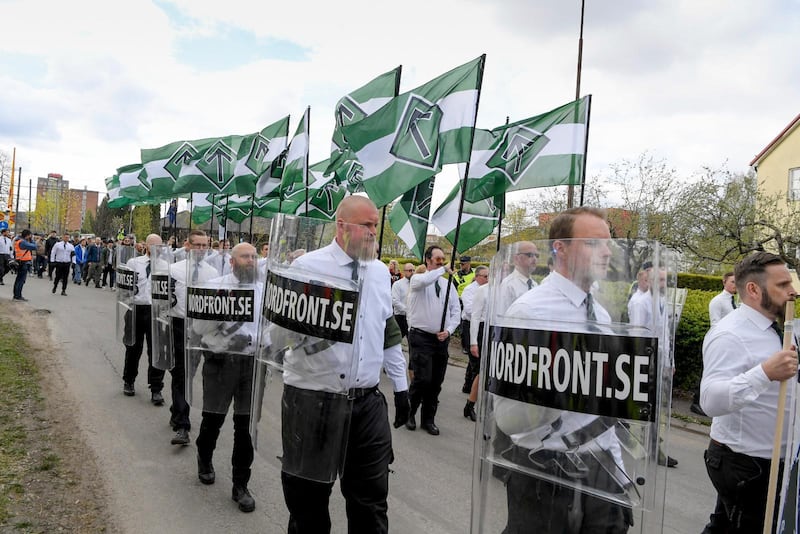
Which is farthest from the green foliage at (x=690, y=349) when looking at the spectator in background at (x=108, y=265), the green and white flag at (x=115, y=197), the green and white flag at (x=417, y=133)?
the spectator in background at (x=108, y=265)

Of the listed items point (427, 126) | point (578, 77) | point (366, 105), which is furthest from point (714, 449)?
point (578, 77)

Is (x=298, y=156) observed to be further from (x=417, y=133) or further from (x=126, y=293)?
A: (x=126, y=293)

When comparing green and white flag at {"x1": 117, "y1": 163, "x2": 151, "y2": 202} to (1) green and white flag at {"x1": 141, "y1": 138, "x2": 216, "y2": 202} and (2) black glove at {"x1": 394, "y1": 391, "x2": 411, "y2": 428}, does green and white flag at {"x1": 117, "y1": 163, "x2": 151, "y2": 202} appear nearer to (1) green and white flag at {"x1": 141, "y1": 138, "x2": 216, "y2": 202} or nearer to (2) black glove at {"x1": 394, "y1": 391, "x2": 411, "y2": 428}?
(1) green and white flag at {"x1": 141, "y1": 138, "x2": 216, "y2": 202}

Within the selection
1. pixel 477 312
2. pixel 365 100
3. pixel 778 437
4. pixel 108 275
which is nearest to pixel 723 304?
pixel 477 312

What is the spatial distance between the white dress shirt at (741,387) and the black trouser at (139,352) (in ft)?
18.9

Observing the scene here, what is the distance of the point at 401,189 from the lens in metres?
6.66

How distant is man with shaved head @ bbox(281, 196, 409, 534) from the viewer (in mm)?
2631

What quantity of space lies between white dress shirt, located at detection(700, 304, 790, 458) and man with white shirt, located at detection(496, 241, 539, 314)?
136cm

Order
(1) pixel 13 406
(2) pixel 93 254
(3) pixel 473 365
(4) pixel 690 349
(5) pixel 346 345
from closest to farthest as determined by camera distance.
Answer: (5) pixel 346 345, (1) pixel 13 406, (3) pixel 473 365, (4) pixel 690 349, (2) pixel 93 254

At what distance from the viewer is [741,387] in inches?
103

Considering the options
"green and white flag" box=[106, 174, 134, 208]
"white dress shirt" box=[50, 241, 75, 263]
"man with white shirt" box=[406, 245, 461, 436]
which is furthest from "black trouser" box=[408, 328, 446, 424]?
"white dress shirt" box=[50, 241, 75, 263]

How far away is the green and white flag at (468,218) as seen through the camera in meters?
8.13

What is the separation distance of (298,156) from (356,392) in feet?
25.2

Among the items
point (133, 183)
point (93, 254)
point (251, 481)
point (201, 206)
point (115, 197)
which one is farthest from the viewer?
point (93, 254)
